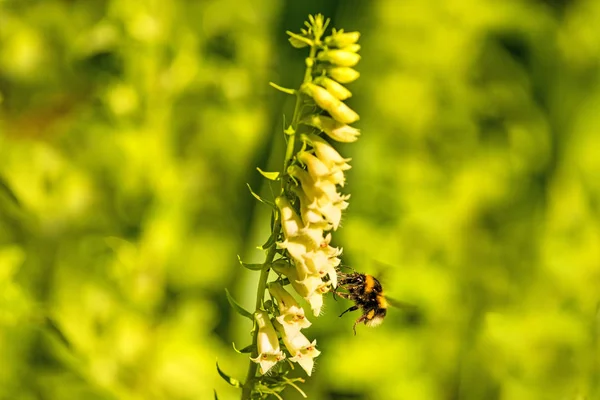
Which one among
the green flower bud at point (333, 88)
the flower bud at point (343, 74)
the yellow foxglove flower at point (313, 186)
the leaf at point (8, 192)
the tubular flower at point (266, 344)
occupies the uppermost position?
the leaf at point (8, 192)

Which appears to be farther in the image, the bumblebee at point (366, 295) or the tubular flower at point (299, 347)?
the bumblebee at point (366, 295)

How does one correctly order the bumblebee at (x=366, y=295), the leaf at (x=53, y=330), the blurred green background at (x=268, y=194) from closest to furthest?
the bumblebee at (x=366, y=295) < the leaf at (x=53, y=330) < the blurred green background at (x=268, y=194)

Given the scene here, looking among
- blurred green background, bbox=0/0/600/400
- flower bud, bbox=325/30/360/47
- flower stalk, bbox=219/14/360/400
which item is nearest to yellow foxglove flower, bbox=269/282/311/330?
flower stalk, bbox=219/14/360/400

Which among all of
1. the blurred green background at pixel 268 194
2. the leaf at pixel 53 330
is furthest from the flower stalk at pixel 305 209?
the leaf at pixel 53 330

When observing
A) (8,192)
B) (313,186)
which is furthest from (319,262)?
(8,192)

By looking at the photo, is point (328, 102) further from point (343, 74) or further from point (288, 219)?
point (288, 219)

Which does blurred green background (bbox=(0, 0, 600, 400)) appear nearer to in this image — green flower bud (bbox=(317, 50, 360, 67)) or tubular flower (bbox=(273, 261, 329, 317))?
tubular flower (bbox=(273, 261, 329, 317))

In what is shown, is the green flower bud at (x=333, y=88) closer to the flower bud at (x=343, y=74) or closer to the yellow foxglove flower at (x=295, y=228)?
the flower bud at (x=343, y=74)

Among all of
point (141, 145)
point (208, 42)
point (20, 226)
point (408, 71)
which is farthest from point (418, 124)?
point (20, 226)
